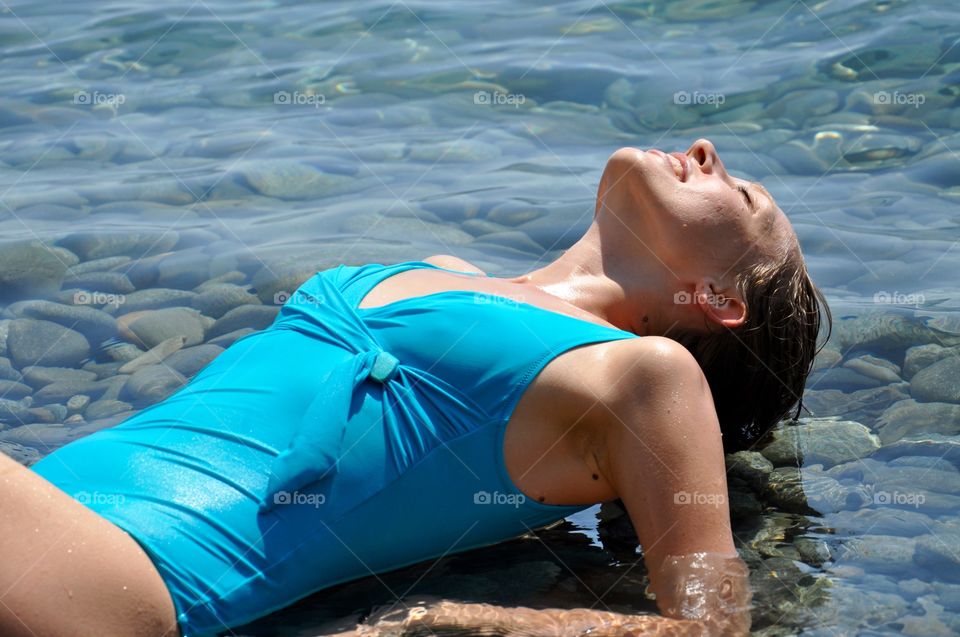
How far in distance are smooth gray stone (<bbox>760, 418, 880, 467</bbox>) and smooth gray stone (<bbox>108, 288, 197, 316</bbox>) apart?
8.66 feet

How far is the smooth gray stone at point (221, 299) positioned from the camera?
5.04 meters

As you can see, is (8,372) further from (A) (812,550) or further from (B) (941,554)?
(B) (941,554)

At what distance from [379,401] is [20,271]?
3135mm

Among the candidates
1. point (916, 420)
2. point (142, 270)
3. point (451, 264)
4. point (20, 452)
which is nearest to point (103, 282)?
point (142, 270)

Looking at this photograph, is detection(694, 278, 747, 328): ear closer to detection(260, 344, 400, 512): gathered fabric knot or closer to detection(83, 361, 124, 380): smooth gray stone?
detection(260, 344, 400, 512): gathered fabric knot

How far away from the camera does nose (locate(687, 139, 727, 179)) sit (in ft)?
12.0

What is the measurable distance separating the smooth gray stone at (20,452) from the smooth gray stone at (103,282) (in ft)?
4.15

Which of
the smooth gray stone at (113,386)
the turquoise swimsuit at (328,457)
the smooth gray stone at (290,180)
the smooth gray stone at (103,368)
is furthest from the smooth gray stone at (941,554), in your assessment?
the smooth gray stone at (290,180)

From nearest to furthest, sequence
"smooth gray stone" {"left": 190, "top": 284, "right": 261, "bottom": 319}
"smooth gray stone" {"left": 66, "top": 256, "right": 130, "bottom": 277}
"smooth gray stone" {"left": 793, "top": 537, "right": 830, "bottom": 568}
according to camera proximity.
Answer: "smooth gray stone" {"left": 793, "top": 537, "right": 830, "bottom": 568} < "smooth gray stone" {"left": 190, "top": 284, "right": 261, "bottom": 319} < "smooth gray stone" {"left": 66, "top": 256, "right": 130, "bottom": 277}

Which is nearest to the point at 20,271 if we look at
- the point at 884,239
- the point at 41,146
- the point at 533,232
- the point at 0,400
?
the point at 0,400

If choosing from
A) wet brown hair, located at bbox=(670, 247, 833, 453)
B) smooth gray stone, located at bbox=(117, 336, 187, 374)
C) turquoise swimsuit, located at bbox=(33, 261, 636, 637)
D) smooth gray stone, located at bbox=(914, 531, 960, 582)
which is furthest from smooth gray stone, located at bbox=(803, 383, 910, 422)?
smooth gray stone, located at bbox=(117, 336, 187, 374)

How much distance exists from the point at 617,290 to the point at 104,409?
2050mm

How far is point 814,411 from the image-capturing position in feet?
14.0

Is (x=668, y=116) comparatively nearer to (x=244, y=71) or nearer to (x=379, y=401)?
(x=244, y=71)
